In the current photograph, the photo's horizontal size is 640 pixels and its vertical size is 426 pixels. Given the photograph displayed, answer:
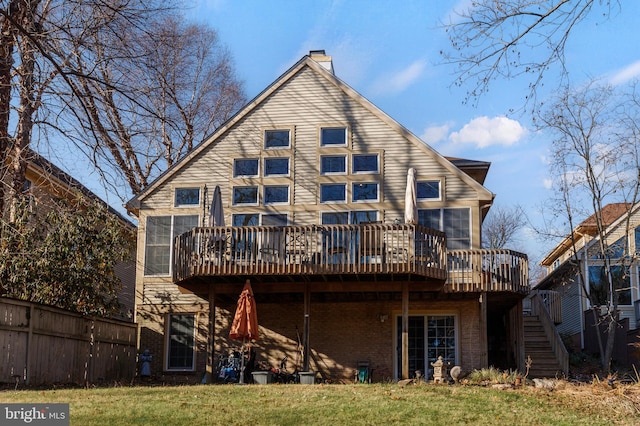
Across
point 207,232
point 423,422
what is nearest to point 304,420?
point 423,422

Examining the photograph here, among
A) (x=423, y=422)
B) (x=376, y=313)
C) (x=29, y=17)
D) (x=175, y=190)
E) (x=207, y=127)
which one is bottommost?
(x=423, y=422)

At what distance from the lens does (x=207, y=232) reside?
1870 centimetres

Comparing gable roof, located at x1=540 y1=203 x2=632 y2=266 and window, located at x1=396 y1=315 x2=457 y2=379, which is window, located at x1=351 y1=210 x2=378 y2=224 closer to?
window, located at x1=396 y1=315 x2=457 y2=379

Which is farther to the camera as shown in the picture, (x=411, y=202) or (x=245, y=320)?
(x=411, y=202)

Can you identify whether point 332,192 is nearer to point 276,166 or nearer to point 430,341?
point 276,166

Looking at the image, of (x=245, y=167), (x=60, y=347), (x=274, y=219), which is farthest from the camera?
(x=245, y=167)

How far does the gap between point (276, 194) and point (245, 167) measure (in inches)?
49.9

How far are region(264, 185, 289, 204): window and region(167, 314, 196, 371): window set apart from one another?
405 cm

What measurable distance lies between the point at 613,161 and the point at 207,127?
1823 centimetres

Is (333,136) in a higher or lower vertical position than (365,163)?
higher

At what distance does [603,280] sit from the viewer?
88.9ft

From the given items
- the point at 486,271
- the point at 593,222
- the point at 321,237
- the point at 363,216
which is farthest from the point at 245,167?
the point at 593,222

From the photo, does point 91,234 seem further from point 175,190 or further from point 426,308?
point 426,308

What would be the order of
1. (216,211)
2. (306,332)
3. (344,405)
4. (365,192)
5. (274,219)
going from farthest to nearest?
(274,219)
(365,192)
(216,211)
(306,332)
(344,405)
